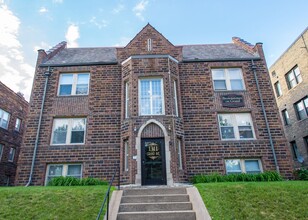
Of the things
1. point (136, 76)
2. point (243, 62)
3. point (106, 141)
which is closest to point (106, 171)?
point (106, 141)

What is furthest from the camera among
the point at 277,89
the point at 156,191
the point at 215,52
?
the point at 277,89

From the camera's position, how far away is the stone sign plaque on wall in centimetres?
1327

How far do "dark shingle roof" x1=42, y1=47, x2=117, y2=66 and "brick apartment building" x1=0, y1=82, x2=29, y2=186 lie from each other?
720 cm

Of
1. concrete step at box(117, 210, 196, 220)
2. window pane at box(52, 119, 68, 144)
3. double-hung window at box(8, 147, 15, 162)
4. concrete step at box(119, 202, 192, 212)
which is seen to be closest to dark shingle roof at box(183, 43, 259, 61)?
window pane at box(52, 119, 68, 144)

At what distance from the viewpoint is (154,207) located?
6949 mm

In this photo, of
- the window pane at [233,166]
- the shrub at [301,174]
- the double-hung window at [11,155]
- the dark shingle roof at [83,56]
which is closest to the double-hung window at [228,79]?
the window pane at [233,166]

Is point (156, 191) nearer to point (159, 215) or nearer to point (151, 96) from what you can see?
point (159, 215)

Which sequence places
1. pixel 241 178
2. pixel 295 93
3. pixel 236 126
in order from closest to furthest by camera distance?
pixel 241 178 → pixel 236 126 → pixel 295 93

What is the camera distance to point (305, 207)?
654cm

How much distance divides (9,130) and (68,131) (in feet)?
34.7

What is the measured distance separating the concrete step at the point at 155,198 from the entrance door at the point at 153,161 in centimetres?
333

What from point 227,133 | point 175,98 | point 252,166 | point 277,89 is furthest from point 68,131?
point 277,89

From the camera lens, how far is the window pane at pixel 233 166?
1208 cm

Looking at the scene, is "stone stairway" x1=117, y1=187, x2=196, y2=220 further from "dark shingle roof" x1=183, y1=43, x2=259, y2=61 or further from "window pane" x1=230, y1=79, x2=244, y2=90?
"dark shingle roof" x1=183, y1=43, x2=259, y2=61
